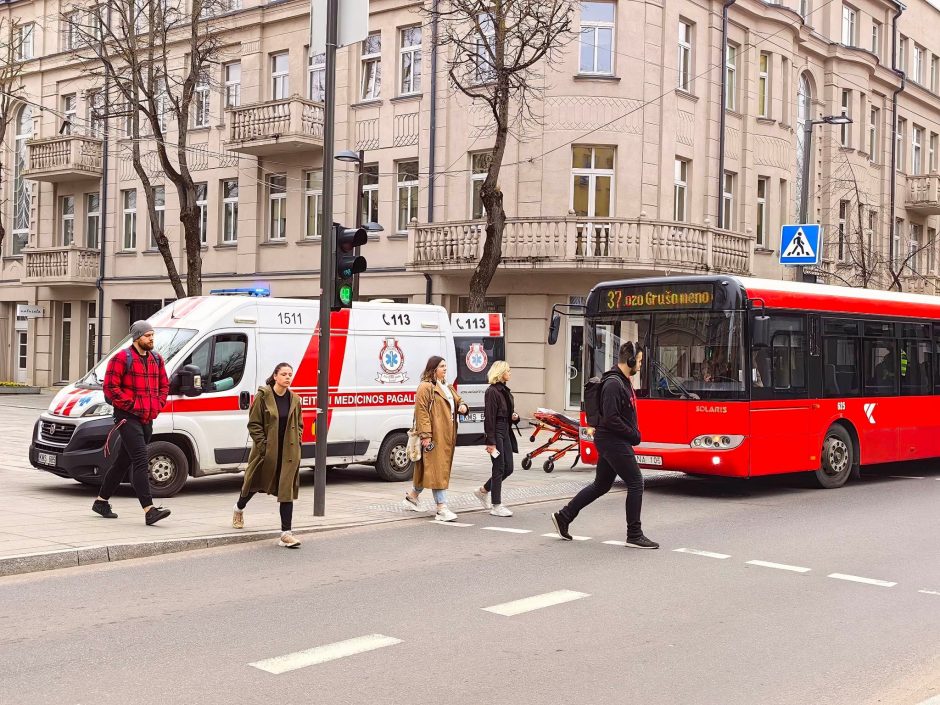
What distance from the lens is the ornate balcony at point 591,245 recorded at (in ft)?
82.2

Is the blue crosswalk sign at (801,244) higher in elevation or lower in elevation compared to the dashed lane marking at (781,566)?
higher

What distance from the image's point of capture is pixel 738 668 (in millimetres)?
6109

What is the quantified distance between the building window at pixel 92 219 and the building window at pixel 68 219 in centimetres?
71

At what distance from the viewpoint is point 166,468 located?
42.6ft

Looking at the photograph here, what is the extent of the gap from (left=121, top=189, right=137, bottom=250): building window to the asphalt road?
27.2 meters

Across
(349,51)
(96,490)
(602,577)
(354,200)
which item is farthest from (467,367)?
(349,51)

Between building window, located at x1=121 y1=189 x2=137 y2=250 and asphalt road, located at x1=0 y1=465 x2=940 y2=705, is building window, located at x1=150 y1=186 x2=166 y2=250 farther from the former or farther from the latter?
asphalt road, located at x1=0 y1=465 x2=940 y2=705

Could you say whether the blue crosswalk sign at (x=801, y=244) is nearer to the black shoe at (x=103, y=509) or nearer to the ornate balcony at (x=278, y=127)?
the ornate balcony at (x=278, y=127)

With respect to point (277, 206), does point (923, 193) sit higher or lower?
higher

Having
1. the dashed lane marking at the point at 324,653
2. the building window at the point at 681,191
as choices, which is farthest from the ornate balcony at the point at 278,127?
the dashed lane marking at the point at 324,653

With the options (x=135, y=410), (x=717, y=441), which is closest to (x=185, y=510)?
(x=135, y=410)

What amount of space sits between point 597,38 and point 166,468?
1757 centimetres

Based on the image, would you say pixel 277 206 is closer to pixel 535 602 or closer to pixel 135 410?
pixel 135 410

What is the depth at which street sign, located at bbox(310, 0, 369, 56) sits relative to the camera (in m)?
11.8
